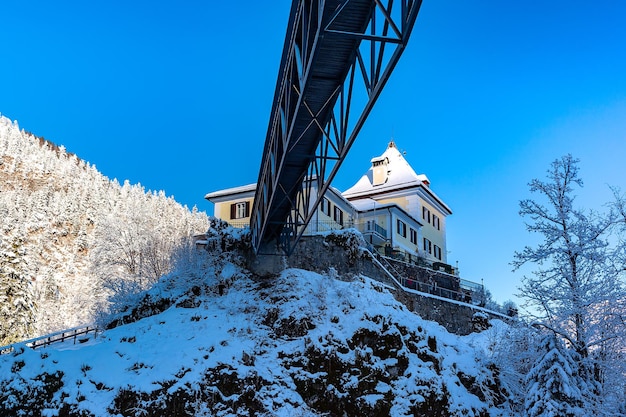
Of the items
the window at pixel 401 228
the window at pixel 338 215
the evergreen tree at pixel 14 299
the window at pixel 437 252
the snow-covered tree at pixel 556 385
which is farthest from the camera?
the window at pixel 437 252

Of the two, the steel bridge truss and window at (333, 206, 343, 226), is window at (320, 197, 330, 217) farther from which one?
the steel bridge truss

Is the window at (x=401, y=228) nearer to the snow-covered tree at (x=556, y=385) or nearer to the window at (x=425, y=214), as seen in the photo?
the window at (x=425, y=214)

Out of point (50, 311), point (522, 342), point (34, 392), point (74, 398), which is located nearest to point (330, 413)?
point (522, 342)

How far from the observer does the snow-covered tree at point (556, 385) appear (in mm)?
18234

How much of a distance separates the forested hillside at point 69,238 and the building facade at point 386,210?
565 centimetres

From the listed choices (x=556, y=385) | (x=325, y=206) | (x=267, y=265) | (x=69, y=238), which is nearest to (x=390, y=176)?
(x=325, y=206)

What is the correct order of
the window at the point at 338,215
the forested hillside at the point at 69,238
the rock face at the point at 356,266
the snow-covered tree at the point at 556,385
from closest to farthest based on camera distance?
the snow-covered tree at the point at 556,385 < the rock face at the point at 356,266 < the forested hillside at the point at 69,238 < the window at the point at 338,215

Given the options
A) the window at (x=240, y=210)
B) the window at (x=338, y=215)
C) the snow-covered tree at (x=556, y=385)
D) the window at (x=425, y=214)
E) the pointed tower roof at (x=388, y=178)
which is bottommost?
the snow-covered tree at (x=556, y=385)

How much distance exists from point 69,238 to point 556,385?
101564 mm

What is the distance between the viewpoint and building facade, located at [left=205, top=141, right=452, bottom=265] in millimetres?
43531

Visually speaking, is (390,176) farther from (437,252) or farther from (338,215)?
(338,215)

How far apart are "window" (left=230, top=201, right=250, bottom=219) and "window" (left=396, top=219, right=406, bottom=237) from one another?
45.7 feet

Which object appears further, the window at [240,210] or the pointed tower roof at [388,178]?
the pointed tower roof at [388,178]

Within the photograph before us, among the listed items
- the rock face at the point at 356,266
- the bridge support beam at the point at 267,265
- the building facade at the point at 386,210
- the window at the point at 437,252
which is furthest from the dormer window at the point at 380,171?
the bridge support beam at the point at 267,265
